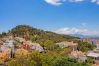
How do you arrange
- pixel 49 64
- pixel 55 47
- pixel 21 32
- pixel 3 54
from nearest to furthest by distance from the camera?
pixel 49 64, pixel 3 54, pixel 55 47, pixel 21 32

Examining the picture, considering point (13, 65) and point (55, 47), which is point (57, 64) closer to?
point (13, 65)

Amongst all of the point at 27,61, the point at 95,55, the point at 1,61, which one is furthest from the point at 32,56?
the point at 95,55

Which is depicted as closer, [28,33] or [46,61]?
[46,61]

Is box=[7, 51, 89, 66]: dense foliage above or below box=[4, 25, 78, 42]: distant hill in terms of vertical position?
below

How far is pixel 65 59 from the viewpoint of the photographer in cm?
2314

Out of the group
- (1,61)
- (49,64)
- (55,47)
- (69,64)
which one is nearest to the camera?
(69,64)

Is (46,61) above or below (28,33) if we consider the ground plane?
below

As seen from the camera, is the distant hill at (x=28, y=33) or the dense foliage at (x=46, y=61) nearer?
the dense foliage at (x=46, y=61)

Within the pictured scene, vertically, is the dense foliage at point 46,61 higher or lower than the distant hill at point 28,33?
lower

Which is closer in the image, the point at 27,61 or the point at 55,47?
the point at 27,61

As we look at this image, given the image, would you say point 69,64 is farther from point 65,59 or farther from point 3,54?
point 3,54

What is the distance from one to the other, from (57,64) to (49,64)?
1688 millimetres

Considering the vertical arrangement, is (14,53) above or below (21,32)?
below

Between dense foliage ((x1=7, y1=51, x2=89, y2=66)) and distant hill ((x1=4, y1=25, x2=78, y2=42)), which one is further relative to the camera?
distant hill ((x1=4, y1=25, x2=78, y2=42))
